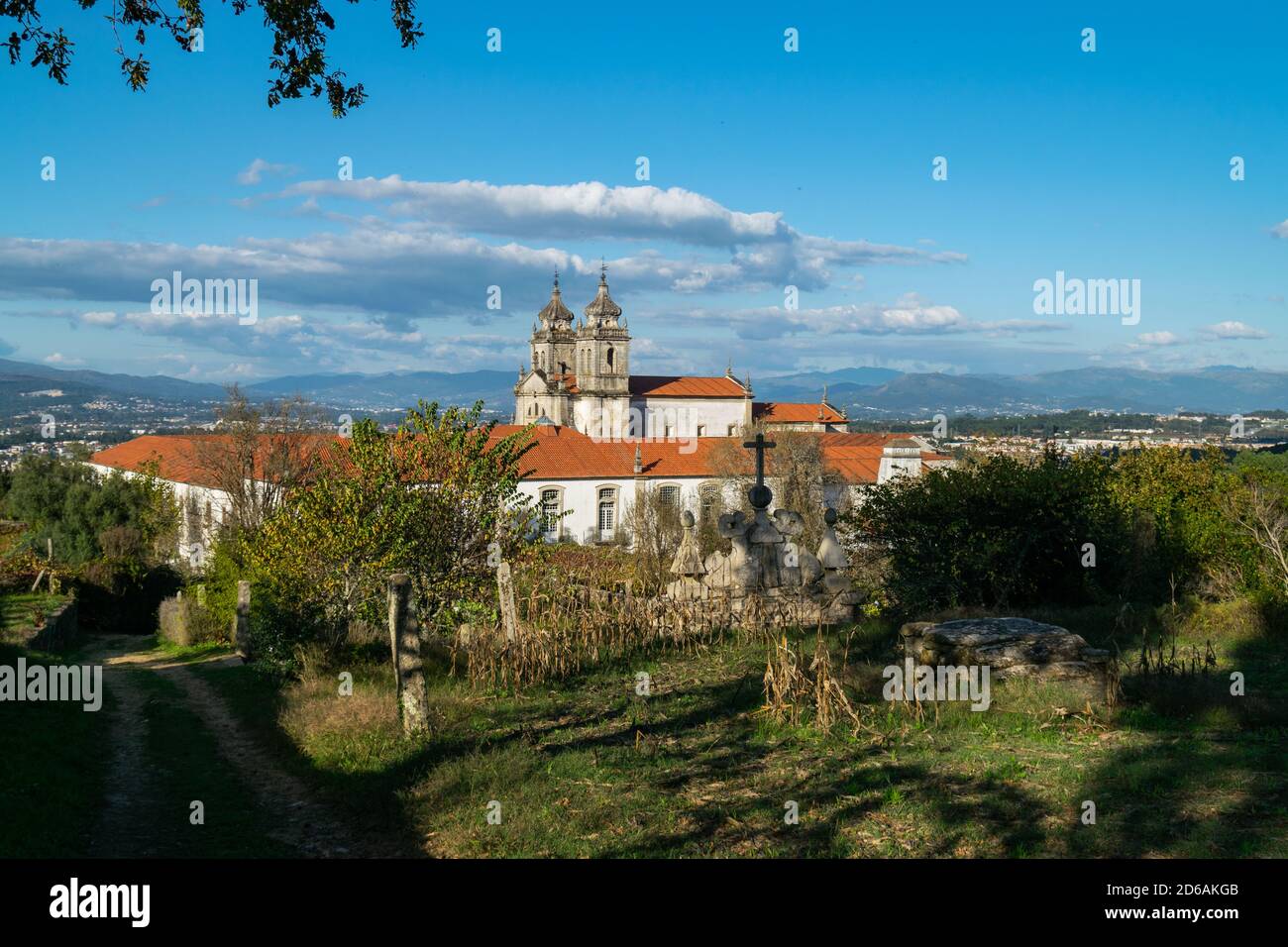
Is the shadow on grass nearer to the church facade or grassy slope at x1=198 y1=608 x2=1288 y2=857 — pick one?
grassy slope at x1=198 y1=608 x2=1288 y2=857

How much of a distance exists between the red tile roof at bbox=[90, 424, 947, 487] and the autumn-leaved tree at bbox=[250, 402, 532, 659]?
43.4 m

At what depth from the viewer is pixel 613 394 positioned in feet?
317

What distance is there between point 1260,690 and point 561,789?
8.17 m

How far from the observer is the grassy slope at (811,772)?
7.01 meters

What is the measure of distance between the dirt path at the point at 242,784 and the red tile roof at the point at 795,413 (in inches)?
3546

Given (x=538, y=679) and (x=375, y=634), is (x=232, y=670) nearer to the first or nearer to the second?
(x=375, y=634)

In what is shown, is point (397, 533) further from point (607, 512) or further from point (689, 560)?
point (607, 512)

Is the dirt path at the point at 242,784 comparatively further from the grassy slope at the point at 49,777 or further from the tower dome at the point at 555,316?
the tower dome at the point at 555,316

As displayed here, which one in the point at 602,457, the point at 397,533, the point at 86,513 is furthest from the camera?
the point at 602,457

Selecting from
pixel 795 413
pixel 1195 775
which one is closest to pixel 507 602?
pixel 1195 775

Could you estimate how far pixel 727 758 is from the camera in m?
9.30

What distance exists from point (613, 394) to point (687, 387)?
962 centimetres

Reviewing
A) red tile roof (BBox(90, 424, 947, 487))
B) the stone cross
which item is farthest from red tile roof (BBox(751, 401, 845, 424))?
the stone cross

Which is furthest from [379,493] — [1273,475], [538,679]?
[1273,475]
